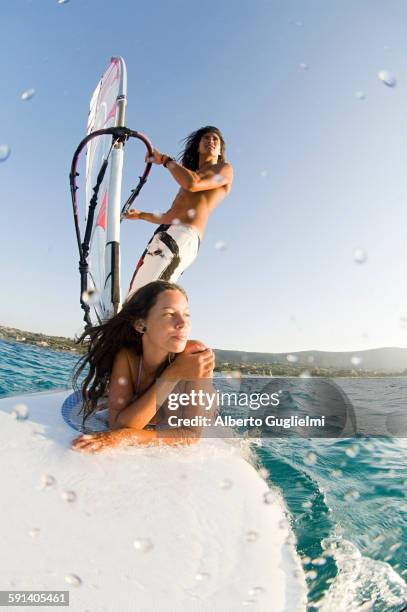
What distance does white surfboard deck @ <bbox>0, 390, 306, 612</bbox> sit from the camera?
1.13 meters

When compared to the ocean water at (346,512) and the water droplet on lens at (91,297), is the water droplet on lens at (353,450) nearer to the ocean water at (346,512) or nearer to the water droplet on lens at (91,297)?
the ocean water at (346,512)

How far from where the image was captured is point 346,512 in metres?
2.30

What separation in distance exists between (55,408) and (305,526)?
1.46 m

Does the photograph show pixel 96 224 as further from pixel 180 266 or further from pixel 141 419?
pixel 141 419

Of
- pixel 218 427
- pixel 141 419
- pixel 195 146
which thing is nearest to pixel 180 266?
pixel 195 146

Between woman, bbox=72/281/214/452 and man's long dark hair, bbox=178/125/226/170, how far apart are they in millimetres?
1670

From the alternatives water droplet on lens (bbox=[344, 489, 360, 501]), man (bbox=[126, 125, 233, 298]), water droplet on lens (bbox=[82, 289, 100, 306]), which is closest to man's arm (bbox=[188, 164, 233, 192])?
man (bbox=[126, 125, 233, 298])

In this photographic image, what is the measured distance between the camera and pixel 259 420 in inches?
153

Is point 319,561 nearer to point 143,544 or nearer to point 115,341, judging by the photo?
point 143,544

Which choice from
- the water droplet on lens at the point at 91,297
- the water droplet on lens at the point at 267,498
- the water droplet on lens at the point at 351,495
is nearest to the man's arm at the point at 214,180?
the water droplet on lens at the point at 91,297

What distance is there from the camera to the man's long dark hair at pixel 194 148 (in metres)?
3.42

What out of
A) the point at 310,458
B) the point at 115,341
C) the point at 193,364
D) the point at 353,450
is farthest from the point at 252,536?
the point at 353,450

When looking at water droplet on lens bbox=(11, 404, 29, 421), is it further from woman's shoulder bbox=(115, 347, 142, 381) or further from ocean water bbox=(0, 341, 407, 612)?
ocean water bbox=(0, 341, 407, 612)

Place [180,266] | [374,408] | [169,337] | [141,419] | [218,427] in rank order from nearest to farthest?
[141,419] < [169,337] < [218,427] < [180,266] < [374,408]
